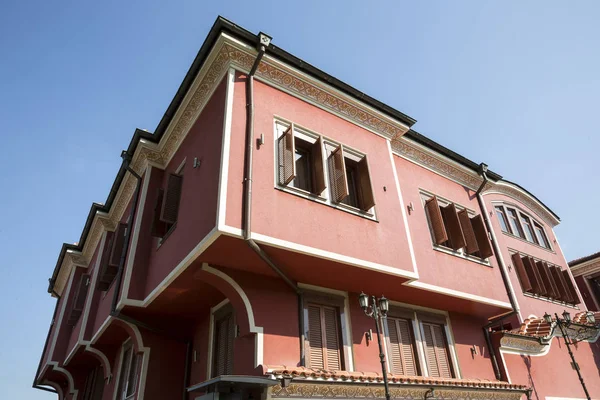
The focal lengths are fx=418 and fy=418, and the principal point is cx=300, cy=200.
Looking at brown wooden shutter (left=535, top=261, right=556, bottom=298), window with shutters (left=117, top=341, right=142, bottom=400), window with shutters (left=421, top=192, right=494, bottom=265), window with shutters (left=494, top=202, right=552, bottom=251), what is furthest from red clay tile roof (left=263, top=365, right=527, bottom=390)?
window with shutters (left=494, top=202, right=552, bottom=251)

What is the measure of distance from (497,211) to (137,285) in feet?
41.7

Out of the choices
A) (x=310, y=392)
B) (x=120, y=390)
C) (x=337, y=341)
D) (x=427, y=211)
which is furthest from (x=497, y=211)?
(x=120, y=390)

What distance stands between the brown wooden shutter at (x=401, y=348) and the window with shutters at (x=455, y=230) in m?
2.26

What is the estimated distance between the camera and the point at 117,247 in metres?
10.5

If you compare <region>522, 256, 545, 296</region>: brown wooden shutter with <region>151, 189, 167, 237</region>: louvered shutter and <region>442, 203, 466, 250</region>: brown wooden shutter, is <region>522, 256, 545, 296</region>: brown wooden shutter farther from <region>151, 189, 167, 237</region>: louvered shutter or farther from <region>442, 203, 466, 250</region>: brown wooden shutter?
<region>151, 189, 167, 237</region>: louvered shutter

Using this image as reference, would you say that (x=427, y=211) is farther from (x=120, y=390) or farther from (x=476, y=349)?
(x=120, y=390)

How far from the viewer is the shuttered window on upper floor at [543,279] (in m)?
14.0

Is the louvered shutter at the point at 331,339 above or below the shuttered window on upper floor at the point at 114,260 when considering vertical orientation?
below

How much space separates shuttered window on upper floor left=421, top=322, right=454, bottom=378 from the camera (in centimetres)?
945

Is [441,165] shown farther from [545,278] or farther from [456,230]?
[545,278]

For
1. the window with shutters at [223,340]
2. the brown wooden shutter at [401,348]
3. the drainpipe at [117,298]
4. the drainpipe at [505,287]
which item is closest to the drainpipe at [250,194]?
the window with shutters at [223,340]

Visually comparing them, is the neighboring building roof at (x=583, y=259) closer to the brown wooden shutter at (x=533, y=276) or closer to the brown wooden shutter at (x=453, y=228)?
the brown wooden shutter at (x=533, y=276)

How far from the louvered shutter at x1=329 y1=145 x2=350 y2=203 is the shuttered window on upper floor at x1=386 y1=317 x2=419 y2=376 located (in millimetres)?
3142

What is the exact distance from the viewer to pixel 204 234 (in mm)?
6945
